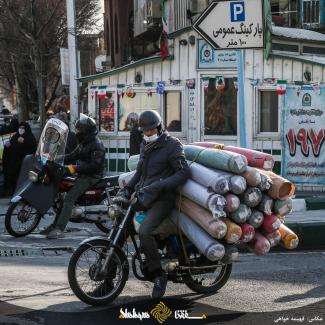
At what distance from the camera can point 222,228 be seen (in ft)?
21.1

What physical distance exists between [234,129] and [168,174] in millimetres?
9180

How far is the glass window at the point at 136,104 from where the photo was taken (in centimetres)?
1666

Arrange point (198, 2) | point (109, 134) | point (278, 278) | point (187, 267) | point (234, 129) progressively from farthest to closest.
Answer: point (198, 2) → point (109, 134) → point (234, 129) → point (278, 278) → point (187, 267)

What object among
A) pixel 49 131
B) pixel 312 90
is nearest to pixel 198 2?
pixel 312 90

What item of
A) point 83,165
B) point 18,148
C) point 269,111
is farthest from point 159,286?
point 18,148

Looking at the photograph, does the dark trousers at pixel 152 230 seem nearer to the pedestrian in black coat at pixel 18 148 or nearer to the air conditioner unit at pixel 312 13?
the pedestrian in black coat at pixel 18 148

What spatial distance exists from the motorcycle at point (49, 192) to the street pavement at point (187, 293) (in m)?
1.40

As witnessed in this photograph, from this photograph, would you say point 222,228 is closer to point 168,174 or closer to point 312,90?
point 168,174

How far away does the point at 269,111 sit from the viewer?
1548cm

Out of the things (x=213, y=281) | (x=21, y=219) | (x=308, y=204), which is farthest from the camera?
(x=308, y=204)

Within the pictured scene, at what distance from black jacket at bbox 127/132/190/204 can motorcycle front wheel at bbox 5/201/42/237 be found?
4.38 metres

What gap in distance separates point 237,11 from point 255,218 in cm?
419

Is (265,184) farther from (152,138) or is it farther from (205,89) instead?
(205,89)

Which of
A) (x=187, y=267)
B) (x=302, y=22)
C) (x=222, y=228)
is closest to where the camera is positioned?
(x=222, y=228)
